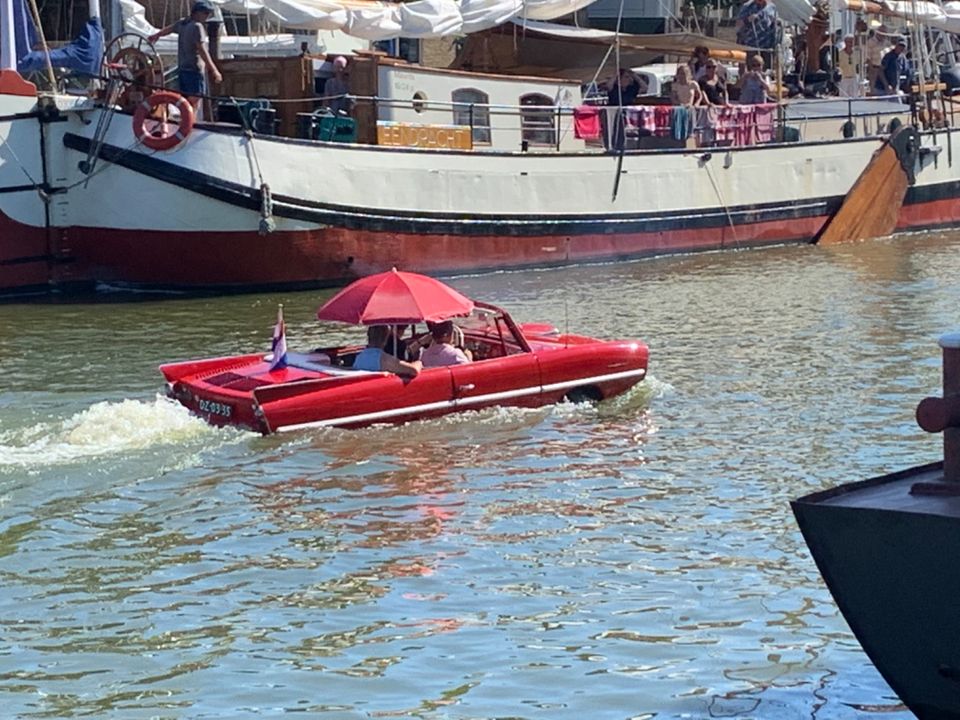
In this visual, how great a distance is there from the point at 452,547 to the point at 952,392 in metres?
4.62

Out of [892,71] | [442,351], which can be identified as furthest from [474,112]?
[892,71]

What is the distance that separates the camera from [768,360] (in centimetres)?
1739

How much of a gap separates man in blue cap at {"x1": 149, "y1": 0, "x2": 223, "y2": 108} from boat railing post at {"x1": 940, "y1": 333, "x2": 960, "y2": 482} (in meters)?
16.8

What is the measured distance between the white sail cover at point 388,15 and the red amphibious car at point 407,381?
10296 millimetres

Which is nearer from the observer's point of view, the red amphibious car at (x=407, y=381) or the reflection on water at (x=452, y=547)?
the reflection on water at (x=452, y=547)

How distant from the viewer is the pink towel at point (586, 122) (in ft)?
82.8

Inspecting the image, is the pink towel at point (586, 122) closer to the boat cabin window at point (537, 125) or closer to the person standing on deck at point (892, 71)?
the boat cabin window at point (537, 125)

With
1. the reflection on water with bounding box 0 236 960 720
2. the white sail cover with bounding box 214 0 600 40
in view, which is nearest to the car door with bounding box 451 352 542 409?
the reflection on water with bounding box 0 236 960 720

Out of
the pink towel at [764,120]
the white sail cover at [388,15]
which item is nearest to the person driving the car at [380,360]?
the white sail cover at [388,15]

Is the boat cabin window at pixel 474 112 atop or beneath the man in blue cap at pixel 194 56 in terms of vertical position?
beneath

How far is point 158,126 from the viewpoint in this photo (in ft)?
71.3

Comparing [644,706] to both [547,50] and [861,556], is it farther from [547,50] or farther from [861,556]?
[547,50]

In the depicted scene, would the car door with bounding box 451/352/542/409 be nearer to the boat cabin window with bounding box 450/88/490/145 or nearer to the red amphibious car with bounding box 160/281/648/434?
the red amphibious car with bounding box 160/281/648/434

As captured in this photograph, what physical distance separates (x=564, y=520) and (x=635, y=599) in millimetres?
1786
